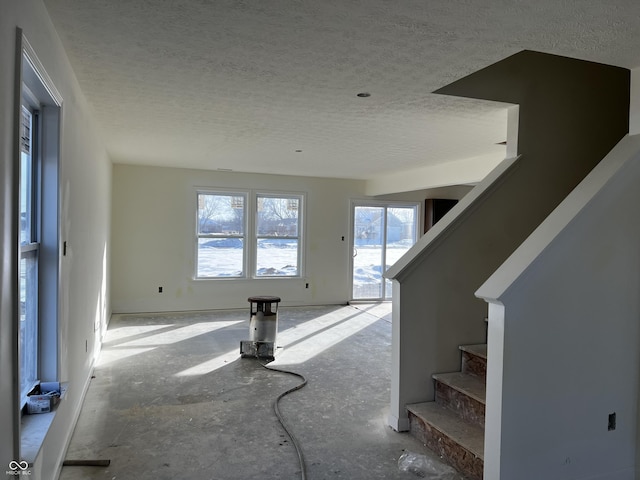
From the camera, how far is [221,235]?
23.5 feet

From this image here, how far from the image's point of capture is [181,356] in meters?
4.67

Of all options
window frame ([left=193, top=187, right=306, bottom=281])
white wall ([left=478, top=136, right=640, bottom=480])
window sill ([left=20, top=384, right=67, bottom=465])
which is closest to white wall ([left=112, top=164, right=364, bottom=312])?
window frame ([left=193, top=187, right=306, bottom=281])

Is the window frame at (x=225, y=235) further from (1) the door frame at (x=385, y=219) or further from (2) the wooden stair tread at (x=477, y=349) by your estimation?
(2) the wooden stair tread at (x=477, y=349)

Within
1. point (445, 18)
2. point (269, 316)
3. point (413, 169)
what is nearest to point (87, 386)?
point (269, 316)

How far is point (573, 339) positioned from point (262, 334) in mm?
3213

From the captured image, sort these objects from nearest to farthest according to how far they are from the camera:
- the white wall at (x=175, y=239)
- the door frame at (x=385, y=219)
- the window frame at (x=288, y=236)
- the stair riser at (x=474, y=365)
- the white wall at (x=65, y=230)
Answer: the white wall at (x=65, y=230), the stair riser at (x=474, y=365), the white wall at (x=175, y=239), the window frame at (x=288, y=236), the door frame at (x=385, y=219)

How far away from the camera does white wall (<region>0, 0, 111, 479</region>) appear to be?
141cm

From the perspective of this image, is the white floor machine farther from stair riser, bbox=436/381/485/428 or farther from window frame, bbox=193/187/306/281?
window frame, bbox=193/187/306/281

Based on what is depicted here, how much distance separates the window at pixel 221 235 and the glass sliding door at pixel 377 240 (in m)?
2.02

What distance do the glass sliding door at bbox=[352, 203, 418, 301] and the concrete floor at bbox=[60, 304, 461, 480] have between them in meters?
2.47

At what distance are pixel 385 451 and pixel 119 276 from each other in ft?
17.0

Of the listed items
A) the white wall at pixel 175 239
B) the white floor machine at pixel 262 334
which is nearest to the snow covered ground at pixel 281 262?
the white wall at pixel 175 239

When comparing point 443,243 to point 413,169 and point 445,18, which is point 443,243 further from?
point 413,169

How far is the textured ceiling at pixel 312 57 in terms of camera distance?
184 cm
